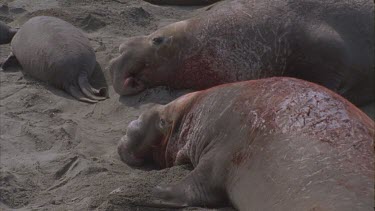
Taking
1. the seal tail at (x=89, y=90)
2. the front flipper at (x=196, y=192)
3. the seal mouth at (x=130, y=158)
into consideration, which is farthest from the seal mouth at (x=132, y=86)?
the front flipper at (x=196, y=192)

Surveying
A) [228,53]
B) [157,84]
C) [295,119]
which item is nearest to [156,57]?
[157,84]

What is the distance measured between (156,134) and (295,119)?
1323mm

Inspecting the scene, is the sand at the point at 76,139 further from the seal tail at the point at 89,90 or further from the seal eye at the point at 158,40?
the seal eye at the point at 158,40

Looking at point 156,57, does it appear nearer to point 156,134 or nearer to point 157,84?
point 157,84

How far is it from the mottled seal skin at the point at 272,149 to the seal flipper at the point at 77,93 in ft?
4.76

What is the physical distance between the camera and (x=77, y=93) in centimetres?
607

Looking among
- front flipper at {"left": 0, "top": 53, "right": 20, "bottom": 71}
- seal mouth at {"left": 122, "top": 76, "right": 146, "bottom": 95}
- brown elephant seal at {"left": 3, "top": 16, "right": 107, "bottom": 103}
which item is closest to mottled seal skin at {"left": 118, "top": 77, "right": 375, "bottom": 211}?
seal mouth at {"left": 122, "top": 76, "right": 146, "bottom": 95}

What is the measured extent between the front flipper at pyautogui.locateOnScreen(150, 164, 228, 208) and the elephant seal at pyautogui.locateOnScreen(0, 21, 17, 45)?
3.67 meters

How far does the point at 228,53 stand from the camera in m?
5.65

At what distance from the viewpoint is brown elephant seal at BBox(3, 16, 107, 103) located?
6164mm

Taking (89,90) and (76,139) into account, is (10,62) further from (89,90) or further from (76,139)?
(76,139)

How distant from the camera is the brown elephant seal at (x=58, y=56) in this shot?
616 centimetres

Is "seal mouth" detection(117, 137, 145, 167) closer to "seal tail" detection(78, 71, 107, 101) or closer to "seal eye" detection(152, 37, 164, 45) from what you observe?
"seal tail" detection(78, 71, 107, 101)

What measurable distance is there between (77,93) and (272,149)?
2.80m
